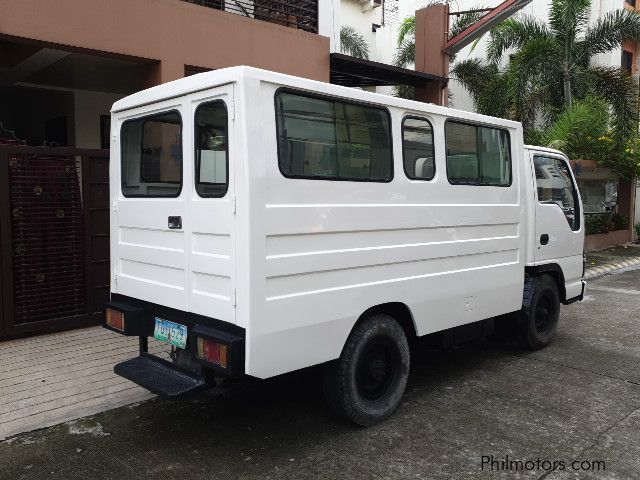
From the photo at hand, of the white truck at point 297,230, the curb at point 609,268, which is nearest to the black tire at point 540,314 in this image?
the white truck at point 297,230

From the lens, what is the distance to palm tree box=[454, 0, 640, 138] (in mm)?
15891

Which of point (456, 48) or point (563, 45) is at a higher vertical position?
point (563, 45)

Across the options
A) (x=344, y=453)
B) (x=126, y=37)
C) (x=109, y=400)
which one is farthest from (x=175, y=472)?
(x=126, y=37)

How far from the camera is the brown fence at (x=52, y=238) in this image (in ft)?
18.7

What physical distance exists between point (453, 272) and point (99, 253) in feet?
12.9

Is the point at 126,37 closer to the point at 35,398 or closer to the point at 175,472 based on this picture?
the point at 35,398

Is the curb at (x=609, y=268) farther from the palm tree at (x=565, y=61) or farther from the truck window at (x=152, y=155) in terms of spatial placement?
the truck window at (x=152, y=155)

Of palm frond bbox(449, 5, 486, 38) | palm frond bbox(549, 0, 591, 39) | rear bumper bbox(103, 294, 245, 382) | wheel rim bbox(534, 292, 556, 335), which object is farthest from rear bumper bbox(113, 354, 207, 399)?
palm frond bbox(449, 5, 486, 38)

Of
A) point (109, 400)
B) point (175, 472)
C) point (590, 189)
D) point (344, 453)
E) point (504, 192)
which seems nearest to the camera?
point (175, 472)

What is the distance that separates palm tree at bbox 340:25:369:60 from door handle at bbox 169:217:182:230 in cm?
2271

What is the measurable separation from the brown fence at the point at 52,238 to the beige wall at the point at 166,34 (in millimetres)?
1271

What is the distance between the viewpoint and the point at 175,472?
333cm

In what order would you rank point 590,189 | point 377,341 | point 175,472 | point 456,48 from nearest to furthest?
point 175,472 < point 377,341 < point 456,48 < point 590,189

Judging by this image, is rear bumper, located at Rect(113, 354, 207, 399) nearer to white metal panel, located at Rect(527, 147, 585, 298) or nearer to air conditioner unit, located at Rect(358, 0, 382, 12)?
white metal panel, located at Rect(527, 147, 585, 298)
